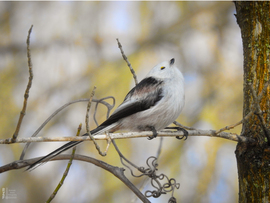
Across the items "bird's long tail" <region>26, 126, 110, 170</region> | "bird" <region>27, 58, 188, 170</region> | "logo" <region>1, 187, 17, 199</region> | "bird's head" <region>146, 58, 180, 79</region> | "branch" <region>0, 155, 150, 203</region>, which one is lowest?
"branch" <region>0, 155, 150, 203</region>

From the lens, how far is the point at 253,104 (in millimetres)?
1716

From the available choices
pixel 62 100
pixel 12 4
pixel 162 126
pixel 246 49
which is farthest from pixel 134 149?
pixel 12 4

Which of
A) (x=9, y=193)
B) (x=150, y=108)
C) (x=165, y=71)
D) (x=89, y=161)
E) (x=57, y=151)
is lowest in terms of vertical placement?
(x=89, y=161)

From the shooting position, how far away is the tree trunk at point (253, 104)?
1844mm

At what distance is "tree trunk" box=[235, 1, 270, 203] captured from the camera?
6.05ft

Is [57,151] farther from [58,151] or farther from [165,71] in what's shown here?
[165,71]

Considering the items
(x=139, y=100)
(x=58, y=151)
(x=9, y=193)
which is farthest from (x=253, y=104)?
(x=9, y=193)

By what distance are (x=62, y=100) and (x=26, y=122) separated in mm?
729

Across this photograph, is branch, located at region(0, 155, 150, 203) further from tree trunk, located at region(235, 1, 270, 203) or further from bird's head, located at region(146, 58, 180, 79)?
bird's head, located at region(146, 58, 180, 79)

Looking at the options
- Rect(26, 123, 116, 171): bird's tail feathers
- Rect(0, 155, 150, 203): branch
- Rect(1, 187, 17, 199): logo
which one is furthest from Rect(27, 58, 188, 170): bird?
Rect(1, 187, 17, 199): logo

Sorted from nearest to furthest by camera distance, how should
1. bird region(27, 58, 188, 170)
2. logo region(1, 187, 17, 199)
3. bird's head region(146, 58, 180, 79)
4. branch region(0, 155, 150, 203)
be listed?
1. branch region(0, 155, 150, 203)
2. bird region(27, 58, 188, 170)
3. bird's head region(146, 58, 180, 79)
4. logo region(1, 187, 17, 199)

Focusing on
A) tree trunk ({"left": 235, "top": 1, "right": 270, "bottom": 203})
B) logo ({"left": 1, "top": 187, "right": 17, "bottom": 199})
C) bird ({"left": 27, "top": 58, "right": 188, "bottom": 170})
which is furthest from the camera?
logo ({"left": 1, "top": 187, "right": 17, "bottom": 199})

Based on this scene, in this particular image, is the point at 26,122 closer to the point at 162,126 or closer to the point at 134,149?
the point at 134,149

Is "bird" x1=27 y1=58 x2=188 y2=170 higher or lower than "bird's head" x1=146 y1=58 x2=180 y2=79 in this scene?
lower
